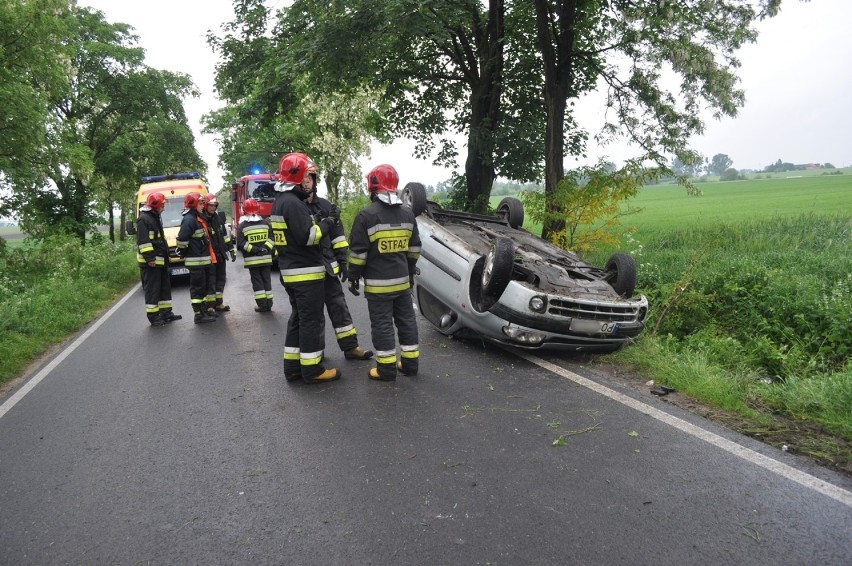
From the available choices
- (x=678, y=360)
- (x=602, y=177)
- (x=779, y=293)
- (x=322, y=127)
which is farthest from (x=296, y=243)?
(x=322, y=127)

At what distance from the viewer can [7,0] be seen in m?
12.2

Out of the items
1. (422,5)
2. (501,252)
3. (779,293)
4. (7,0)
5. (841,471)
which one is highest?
(7,0)

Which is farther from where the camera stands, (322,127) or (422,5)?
(322,127)

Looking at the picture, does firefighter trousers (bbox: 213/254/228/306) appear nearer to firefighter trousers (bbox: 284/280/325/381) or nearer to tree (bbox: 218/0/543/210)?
firefighter trousers (bbox: 284/280/325/381)

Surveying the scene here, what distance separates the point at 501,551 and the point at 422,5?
1063 centimetres

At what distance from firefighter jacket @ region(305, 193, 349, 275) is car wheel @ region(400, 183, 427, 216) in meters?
1.92

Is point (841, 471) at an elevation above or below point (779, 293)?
below

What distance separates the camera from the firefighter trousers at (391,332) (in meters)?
5.05

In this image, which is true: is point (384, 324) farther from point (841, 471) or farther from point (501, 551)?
point (841, 471)

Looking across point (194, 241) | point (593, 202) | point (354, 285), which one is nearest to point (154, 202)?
point (194, 241)

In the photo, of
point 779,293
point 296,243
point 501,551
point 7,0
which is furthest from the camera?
point 7,0

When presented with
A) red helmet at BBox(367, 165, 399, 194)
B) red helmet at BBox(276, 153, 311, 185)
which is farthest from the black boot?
red helmet at BBox(367, 165, 399, 194)

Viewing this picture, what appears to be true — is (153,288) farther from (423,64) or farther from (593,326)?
(423,64)

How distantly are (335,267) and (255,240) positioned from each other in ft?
12.2
